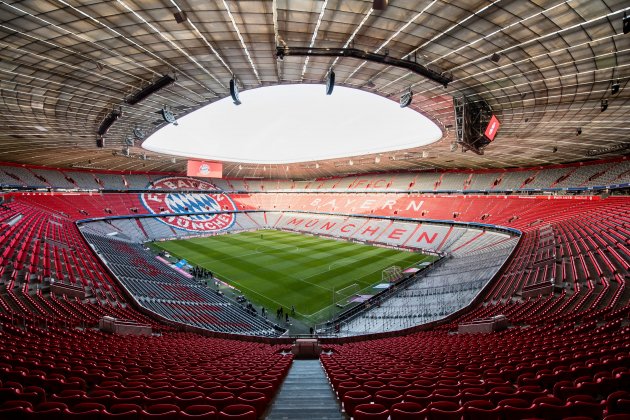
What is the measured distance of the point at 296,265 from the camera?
31.0m

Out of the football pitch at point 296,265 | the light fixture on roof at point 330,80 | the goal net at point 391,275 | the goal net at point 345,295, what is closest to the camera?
the light fixture on roof at point 330,80

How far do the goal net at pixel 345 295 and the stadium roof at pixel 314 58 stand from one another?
14139 mm

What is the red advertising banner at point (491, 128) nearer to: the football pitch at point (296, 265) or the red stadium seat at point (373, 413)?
the football pitch at point (296, 265)

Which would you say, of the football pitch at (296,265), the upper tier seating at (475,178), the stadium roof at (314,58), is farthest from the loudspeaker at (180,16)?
the upper tier seating at (475,178)

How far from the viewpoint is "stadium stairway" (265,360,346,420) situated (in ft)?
15.1

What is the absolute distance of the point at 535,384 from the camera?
15.5 ft

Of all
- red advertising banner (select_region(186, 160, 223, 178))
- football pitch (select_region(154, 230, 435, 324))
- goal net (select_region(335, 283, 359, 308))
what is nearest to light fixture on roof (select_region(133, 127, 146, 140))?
red advertising banner (select_region(186, 160, 223, 178))

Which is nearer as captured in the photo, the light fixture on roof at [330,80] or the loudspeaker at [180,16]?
the loudspeaker at [180,16]

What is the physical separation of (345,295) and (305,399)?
18.2m

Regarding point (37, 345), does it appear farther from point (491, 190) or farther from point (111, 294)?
point (491, 190)

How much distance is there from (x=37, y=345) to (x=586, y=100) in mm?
23573

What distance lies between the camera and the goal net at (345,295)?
859 inches

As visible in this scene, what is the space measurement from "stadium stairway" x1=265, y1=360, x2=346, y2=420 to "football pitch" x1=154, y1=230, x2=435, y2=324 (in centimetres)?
1241

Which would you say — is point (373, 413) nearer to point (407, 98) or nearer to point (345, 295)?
point (407, 98)
